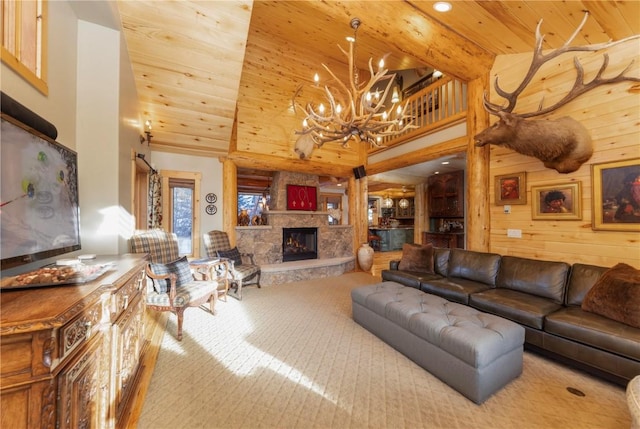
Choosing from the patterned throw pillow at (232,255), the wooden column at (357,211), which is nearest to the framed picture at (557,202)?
the wooden column at (357,211)

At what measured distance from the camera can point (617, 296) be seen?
2002 mm

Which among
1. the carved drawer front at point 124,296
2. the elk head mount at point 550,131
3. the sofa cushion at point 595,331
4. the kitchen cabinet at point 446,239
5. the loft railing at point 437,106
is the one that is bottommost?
the sofa cushion at point 595,331

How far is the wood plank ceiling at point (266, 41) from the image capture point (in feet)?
8.30

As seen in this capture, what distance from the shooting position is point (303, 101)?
5.62 meters

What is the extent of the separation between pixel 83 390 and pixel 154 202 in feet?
11.9

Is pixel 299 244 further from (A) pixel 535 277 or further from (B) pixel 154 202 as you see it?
(A) pixel 535 277

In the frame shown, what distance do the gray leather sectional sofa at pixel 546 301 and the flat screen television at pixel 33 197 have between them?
3.63 meters

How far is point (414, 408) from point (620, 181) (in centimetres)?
303

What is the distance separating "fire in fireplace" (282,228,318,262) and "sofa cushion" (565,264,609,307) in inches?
176

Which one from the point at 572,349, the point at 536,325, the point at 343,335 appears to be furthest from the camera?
the point at 343,335

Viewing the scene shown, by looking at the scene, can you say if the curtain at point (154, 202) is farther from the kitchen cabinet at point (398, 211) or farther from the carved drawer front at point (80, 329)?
the kitchen cabinet at point (398, 211)

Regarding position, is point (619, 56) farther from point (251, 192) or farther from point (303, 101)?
point (251, 192)

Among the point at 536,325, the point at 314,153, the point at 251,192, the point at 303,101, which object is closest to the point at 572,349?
A: the point at 536,325

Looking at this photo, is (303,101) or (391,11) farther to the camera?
(303,101)
